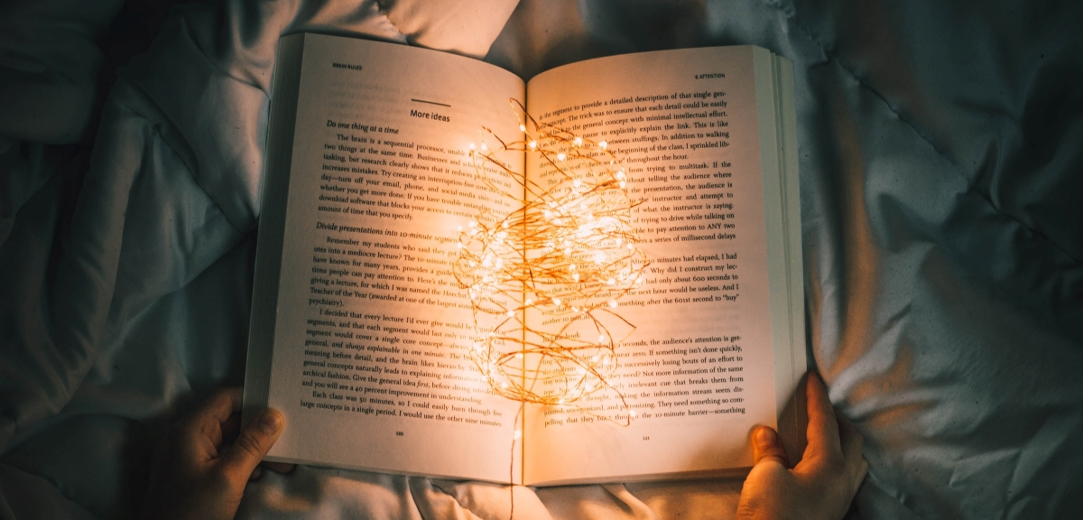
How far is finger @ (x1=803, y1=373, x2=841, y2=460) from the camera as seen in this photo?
880mm

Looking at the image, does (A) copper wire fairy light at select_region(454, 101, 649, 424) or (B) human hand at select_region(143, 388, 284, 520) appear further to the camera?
(A) copper wire fairy light at select_region(454, 101, 649, 424)

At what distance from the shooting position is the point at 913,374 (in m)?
0.92

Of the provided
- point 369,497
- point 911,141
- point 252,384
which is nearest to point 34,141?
point 252,384

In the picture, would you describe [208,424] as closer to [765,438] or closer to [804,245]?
[765,438]

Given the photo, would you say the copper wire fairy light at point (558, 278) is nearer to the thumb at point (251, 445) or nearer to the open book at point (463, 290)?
the open book at point (463, 290)

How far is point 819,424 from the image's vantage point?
90cm

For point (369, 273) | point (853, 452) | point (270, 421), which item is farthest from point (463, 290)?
point (853, 452)

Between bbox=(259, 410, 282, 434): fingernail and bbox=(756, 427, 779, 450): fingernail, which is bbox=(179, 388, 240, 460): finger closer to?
bbox=(259, 410, 282, 434): fingernail

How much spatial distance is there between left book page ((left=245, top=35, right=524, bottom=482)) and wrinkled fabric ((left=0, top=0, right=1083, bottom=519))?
0.04m

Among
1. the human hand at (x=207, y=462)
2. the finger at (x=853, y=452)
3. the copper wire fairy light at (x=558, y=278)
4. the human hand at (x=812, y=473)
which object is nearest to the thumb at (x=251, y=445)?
the human hand at (x=207, y=462)

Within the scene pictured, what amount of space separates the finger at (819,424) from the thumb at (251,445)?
747 millimetres

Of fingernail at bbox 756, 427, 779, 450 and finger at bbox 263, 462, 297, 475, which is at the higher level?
fingernail at bbox 756, 427, 779, 450

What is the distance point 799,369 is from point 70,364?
1.02 m

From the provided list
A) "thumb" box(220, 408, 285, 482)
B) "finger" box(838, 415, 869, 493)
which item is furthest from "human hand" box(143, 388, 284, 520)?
"finger" box(838, 415, 869, 493)
